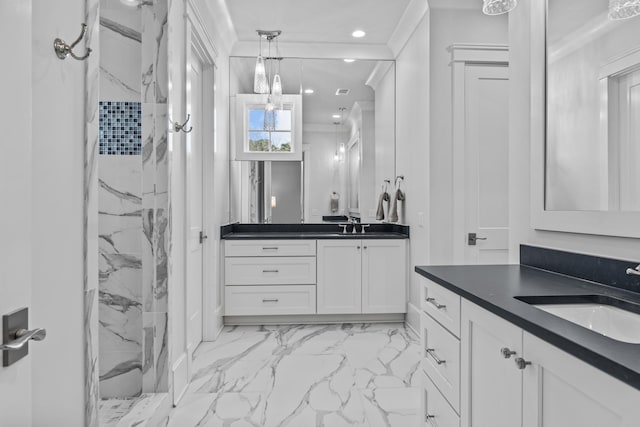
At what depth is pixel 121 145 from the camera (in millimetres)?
2076

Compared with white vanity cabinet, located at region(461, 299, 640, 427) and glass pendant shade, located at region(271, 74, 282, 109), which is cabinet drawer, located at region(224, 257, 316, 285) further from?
white vanity cabinet, located at region(461, 299, 640, 427)

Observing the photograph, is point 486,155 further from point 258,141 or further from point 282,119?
point 258,141

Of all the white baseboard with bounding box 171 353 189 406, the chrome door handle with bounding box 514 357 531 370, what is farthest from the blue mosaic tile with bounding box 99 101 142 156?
the chrome door handle with bounding box 514 357 531 370

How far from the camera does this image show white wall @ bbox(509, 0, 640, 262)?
174 centimetres

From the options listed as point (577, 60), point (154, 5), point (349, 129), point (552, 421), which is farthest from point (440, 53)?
point (552, 421)

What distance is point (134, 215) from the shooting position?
81.7 inches

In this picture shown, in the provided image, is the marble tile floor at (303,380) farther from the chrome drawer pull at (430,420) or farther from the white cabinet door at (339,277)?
the chrome drawer pull at (430,420)

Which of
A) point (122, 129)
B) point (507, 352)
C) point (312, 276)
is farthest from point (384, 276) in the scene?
point (507, 352)
